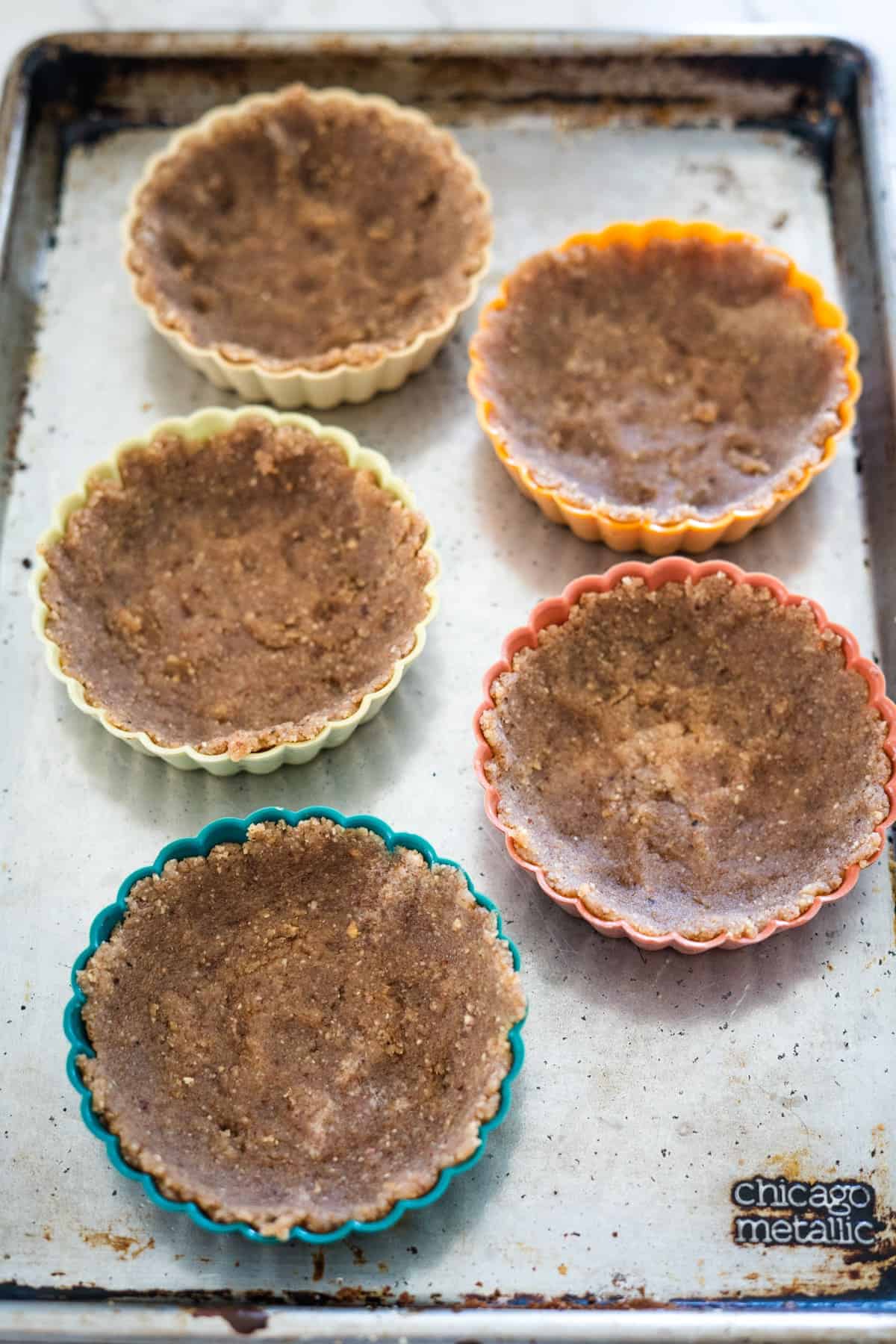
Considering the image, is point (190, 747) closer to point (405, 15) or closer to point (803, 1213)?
point (803, 1213)

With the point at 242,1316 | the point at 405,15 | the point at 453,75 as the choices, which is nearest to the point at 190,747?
the point at 242,1316

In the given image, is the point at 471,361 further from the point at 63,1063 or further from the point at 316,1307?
the point at 316,1307

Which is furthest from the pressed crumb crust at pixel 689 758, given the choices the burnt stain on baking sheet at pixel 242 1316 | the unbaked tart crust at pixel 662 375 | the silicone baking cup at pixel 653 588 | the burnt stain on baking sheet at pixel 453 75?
the burnt stain on baking sheet at pixel 453 75

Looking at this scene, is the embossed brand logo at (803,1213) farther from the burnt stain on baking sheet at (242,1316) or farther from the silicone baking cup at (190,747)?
the silicone baking cup at (190,747)

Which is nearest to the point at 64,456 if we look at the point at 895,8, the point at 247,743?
the point at 247,743

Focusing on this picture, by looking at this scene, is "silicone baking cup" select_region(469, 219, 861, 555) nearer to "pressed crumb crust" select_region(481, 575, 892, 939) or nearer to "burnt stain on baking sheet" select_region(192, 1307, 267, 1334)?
"pressed crumb crust" select_region(481, 575, 892, 939)

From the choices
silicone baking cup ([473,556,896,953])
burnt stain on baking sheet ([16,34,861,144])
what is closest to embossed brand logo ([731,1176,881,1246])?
silicone baking cup ([473,556,896,953])
